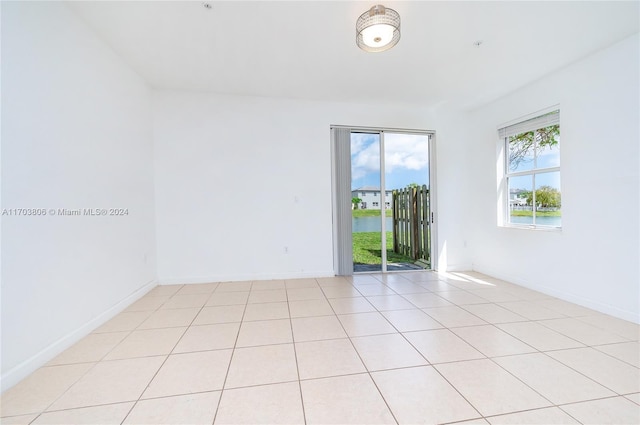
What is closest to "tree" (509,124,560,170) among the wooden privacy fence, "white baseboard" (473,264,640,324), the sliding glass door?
the sliding glass door

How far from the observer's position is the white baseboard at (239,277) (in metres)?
3.87

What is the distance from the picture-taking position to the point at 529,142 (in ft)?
12.1

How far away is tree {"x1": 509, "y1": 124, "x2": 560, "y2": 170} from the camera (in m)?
3.38

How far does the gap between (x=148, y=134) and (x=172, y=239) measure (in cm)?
151

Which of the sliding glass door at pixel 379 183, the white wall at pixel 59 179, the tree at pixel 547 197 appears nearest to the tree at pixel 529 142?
the tree at pixel 547 197

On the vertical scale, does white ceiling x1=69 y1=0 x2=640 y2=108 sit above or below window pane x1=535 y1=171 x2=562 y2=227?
above

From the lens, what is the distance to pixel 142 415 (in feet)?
4.65

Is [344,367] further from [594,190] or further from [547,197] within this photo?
[547,197]

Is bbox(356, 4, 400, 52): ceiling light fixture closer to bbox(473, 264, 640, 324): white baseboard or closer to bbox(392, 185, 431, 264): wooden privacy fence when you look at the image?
bbox(392, 185, 431, 264): wooden privacy fence

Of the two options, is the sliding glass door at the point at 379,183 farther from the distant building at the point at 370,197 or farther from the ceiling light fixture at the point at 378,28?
the ceiling light fixture at the point at 378,28

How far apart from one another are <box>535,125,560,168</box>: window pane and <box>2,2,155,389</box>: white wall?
5.22 metres

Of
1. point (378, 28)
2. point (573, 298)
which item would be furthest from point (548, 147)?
point (378, 28)

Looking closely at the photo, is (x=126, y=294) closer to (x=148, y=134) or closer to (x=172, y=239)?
(x=172, y=239)

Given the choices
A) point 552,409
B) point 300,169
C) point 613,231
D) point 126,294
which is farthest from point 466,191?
point 126,294
